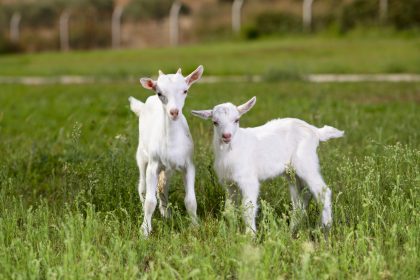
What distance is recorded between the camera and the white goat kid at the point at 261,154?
→ 6.46 m

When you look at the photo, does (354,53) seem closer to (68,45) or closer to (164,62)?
(164,62)

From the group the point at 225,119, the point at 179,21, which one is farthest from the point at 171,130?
the point at 179,21

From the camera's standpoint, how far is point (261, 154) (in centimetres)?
667

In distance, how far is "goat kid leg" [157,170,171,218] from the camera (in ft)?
23.3

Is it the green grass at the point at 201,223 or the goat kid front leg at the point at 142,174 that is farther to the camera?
the goat kid front leg at the point at 142,174

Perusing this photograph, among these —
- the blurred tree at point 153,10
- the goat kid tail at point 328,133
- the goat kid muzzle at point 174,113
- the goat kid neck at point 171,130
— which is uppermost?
the goat kid muzzle at point 174,113

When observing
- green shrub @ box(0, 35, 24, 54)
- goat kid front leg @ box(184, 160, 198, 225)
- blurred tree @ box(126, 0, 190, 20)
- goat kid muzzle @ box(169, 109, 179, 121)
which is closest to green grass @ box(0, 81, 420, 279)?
goat kid front leg @ box(184, 160, 198, 225)

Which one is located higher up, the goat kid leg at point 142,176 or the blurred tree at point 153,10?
the goat kid leg at point 142,176

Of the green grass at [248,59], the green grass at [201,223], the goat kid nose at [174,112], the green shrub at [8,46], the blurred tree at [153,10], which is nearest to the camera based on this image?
the green grass at [201,223]

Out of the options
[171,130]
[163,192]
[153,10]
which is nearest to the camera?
[171,130]

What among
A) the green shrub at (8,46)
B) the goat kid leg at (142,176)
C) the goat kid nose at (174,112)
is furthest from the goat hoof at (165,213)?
the green shrub at (8,46)

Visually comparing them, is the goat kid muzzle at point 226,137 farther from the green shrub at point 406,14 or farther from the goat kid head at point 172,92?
the green shrub at point 406,14

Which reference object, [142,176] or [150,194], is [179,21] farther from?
[150,194]

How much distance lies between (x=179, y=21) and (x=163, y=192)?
3405 centimetres
